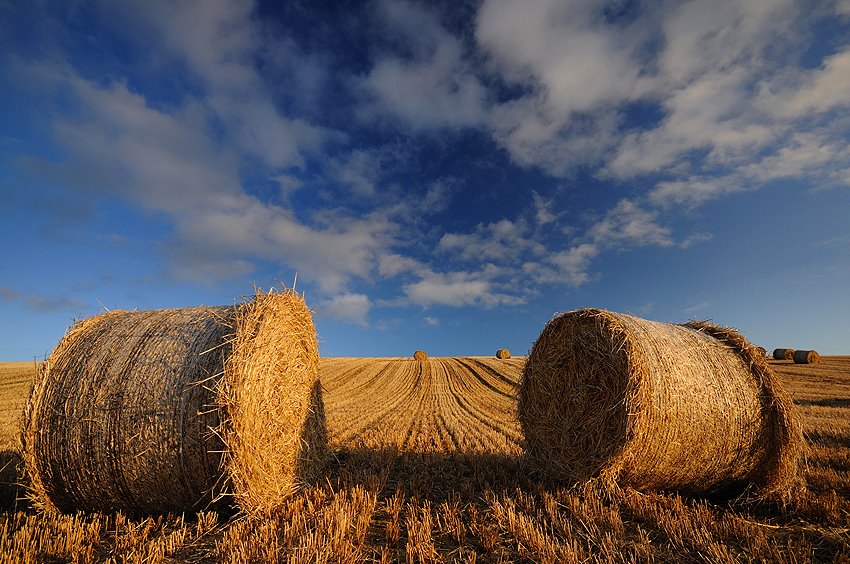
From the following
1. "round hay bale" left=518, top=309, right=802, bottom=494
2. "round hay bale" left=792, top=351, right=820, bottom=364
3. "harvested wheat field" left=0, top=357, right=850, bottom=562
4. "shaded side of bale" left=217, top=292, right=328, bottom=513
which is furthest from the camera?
"round hay bale" left=792, top=351, right=820, bottom=364

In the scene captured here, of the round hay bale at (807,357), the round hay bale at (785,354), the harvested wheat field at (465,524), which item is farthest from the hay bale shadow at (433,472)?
the round hay bale at (785,354)

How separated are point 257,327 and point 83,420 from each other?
2007 millimetres

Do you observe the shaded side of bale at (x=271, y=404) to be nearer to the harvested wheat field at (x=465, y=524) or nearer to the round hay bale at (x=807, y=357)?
the harvested wheat field at (x=465, y=524)

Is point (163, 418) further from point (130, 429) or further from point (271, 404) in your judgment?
point (271, 404)

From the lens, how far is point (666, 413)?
16.2 feet

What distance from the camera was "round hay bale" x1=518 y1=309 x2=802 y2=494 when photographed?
4.93 m

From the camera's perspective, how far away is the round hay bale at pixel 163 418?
4383 mm

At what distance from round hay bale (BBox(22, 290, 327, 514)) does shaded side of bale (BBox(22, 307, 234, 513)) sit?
0.03 feet

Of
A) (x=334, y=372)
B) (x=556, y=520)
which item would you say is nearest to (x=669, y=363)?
(x=556, y=520)

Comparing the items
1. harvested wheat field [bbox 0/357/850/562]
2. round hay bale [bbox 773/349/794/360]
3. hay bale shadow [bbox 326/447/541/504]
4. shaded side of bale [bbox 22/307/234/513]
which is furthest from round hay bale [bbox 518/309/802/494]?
round hay bale [bbox 773/349/794/360]

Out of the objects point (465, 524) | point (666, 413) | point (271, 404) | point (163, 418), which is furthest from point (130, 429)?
point (666, 413)

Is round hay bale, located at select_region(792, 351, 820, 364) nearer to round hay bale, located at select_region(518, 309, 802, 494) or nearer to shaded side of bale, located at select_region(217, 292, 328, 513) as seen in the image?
round hay bale, located at select_region(518, 309, 802, 494)

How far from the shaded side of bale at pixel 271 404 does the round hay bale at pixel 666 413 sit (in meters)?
3.34

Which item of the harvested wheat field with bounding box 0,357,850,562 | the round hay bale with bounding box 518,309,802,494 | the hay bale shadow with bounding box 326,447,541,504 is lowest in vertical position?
the harvested wheat field with bounding box 0,357,850,562
